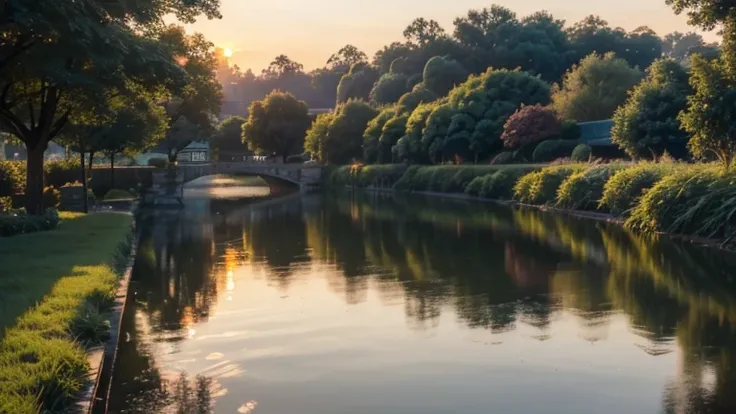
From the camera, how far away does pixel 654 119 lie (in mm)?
52281

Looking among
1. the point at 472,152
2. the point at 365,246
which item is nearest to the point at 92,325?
the point at 365,246

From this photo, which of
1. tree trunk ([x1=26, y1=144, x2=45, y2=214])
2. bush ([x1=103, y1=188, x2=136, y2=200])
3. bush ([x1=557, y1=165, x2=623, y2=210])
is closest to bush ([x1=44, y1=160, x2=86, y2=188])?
A: bush ([x1=103, y1=188, x2=136, y2=200])

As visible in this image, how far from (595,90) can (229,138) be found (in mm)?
74003

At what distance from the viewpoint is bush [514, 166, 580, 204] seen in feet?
167

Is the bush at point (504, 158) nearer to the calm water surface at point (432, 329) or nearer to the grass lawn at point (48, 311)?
the calm water surface at point (432, 329)

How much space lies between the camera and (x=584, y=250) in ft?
95.6

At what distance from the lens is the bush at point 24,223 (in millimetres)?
26534

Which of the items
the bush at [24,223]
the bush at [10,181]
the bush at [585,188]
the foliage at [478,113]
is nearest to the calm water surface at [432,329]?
the bush at [24,223]

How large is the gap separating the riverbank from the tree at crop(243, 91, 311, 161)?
33.8 m

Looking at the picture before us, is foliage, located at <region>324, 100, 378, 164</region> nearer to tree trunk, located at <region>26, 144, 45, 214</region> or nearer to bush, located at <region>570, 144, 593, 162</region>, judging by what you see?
bush, located at <region>570, 144, 593, 162</region>

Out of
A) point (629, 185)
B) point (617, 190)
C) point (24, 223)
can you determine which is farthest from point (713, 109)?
point (24, 223)

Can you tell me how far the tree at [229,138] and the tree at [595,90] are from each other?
233ft

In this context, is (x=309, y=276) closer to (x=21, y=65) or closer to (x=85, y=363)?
(x=21, y=65)

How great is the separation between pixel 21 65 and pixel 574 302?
628 inches
